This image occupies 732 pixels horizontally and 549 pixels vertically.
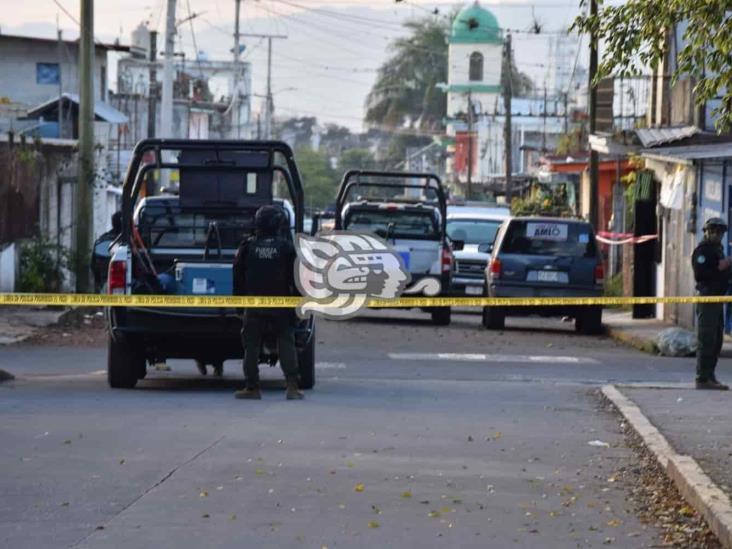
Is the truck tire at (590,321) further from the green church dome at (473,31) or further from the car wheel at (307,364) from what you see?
the green church dome at (473,31)

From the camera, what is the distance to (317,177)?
4424 inches

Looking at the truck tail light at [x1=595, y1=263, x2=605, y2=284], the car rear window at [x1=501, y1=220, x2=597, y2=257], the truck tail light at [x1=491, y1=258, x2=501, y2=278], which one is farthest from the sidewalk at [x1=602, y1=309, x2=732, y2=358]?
the truck tail light at [x1=491, y1=258, x2=501, y2=278]

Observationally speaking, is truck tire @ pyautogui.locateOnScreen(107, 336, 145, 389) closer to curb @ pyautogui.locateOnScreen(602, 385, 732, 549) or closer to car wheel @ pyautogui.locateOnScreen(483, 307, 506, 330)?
curb @ pyautogui.locateOnScreen(602, 385, 732, 549)

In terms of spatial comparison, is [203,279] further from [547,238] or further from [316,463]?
[547,238]

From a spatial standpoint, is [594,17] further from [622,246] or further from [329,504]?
[622,246]

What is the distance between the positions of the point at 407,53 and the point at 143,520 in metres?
104

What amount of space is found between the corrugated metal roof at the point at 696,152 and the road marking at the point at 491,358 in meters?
3.88

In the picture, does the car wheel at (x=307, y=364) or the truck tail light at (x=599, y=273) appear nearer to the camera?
the car wheel at (x=307, y=364)

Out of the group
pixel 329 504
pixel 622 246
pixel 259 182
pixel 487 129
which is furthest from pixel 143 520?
pixel 487 129

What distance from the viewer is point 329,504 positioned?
8.87 meters

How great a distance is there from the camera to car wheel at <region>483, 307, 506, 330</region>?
25925mm

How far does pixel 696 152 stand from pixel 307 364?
10.1m

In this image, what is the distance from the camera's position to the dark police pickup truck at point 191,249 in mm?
14680

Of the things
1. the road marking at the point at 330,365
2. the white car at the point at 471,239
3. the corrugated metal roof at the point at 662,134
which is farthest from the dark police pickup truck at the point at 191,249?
the white car at the point at 471,239
